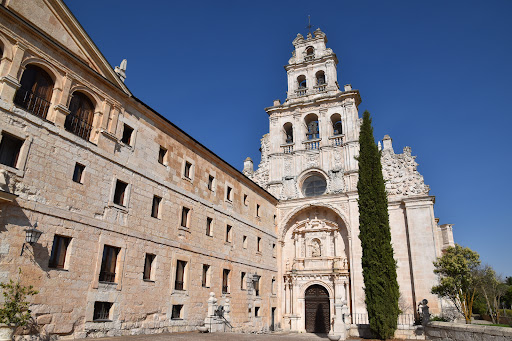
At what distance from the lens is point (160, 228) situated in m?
16.2

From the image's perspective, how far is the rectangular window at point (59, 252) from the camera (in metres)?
11.6

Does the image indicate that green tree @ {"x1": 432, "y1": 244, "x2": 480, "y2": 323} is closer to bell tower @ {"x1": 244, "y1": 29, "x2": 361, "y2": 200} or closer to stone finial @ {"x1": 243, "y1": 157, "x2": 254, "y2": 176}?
bell tower @ {"x1": 244, "y1": 29, "x2": 361, "y2": 200}

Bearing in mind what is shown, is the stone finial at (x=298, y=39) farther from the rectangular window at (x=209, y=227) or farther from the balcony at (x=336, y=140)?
the rectangular window at (x=209, y=227)

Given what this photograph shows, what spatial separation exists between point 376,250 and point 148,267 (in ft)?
36.6

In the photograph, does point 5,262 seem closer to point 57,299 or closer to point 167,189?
point 57,299

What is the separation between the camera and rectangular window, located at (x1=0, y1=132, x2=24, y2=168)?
1074cm

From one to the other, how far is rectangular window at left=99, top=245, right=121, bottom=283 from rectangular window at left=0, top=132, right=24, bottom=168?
172 inches

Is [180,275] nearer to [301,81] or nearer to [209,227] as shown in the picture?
[209,227]

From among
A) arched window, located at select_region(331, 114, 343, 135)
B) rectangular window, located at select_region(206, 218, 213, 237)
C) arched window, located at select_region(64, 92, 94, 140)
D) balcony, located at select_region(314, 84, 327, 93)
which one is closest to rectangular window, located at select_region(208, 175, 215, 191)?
rectangular window, located at select_region(206, 218, 213, 237)

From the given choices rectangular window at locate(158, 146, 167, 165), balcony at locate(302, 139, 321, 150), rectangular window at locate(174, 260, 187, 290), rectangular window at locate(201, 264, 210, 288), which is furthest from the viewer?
balcony at locate(302, 139, 321, 150)

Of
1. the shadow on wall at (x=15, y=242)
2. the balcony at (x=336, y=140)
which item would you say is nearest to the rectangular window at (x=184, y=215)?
the shadow on wall at (x=15, y=242)

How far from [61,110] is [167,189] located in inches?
235

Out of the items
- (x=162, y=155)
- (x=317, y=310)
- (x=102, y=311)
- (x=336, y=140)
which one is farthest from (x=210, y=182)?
(x=317, y=310)

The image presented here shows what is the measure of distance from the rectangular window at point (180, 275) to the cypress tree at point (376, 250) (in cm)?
913
